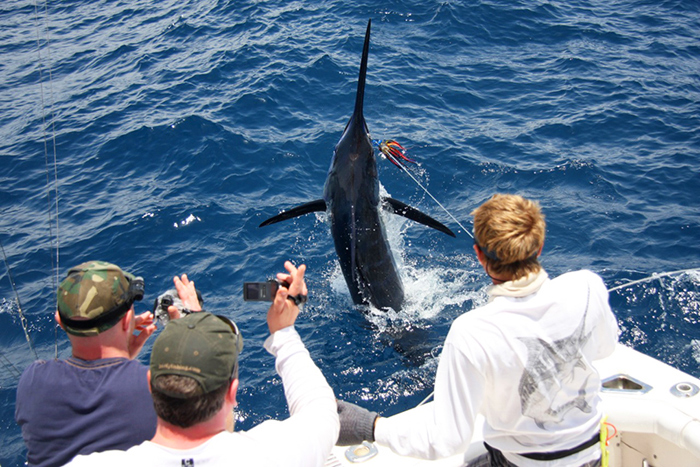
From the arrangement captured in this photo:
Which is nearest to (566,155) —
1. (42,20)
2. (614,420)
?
(614,420)

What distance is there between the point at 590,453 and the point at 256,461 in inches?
64.5

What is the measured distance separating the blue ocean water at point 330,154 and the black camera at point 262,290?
3389 mm

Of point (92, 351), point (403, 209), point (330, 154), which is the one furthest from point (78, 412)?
point (330, 154)

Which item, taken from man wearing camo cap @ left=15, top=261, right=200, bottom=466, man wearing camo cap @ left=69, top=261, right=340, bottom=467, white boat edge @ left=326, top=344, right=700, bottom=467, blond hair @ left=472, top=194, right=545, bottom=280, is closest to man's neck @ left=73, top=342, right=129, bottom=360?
man wearing camo cap @ left=15, top=261, right=200, bottom=466

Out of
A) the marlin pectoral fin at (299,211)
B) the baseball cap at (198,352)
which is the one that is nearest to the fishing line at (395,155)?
the marlin pectoral fin at (299,211)

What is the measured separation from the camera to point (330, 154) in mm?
9922

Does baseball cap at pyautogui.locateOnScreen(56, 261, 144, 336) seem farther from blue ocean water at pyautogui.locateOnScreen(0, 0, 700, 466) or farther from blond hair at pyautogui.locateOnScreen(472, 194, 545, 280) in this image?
blue ocean water at pyautogui.locateOnScreen(0, 0, 700, 466)

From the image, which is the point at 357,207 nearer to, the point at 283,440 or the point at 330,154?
the point at 330,154

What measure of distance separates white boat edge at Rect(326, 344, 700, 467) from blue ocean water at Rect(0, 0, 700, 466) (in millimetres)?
Result: 1999

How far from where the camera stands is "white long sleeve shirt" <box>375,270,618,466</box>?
7.57 feet

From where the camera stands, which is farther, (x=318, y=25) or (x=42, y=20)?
(x=42, y=20)

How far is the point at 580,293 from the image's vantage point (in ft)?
7.92

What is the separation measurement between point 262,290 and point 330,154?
766 cm

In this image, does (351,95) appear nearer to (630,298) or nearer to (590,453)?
(630,298)
